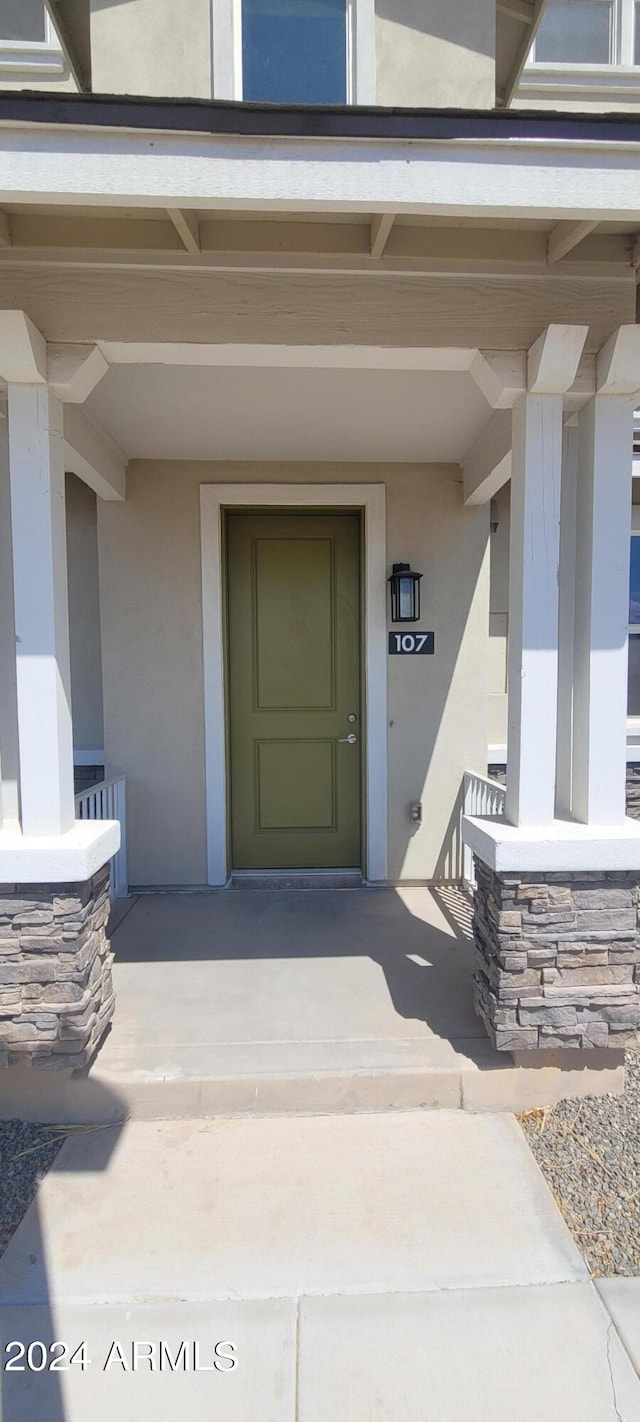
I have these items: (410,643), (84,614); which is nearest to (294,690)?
(410,643)

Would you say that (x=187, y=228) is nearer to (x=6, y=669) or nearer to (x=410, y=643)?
(x=6, y=669)

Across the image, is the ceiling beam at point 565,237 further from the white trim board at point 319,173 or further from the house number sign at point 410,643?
the house number sign at point 410,643

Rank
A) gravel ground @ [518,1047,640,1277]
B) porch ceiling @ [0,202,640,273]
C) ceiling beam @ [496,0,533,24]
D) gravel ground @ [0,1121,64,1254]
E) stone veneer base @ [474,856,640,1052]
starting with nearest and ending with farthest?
gravel ground @ [518,1047,640,1277]
gravel ground @ [0,1121,64,1254]
porch ceiling @ [0,202,640,273]
stone veneer base @ [474,856,640,1052]
ceiling beam @ [496,0,533,24]

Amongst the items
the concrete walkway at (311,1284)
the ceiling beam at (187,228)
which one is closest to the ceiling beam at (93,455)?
the ceiling beam at (187,228)

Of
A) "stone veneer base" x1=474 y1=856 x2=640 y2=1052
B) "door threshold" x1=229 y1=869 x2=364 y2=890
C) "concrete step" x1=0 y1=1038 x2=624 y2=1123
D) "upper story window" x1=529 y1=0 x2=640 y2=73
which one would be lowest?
"concrete step" x1=0 y1=1038 x2=624 y2=1123

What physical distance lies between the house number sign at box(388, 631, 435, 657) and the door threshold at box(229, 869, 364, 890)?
1.44 m

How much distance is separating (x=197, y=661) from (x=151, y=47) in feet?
8.79

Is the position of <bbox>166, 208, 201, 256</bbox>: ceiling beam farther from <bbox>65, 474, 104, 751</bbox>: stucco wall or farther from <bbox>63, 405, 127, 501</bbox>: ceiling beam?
<bbox>65, 474, 104, 751</bbox>: stucco wall

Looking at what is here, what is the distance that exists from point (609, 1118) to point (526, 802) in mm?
1088

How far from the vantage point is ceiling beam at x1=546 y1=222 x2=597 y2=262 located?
202 centimetres

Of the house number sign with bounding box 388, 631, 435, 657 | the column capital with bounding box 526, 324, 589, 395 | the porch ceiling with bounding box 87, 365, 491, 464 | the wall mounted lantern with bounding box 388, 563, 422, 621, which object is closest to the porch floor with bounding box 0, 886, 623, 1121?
the house number sign with bounding box 388, 631, 435, 657

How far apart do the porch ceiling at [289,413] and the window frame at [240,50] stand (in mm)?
920

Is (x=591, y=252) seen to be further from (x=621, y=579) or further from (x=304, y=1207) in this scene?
(x=304, y=1207)

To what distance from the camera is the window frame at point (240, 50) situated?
238 cm
